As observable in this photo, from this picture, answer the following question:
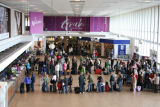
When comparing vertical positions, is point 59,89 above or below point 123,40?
below

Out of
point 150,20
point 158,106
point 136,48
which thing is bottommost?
point 158,106

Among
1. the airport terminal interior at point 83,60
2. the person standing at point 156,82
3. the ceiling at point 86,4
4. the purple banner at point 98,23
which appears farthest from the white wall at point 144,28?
the person standing at point 156,82

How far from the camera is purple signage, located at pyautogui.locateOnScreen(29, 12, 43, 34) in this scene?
834 inches

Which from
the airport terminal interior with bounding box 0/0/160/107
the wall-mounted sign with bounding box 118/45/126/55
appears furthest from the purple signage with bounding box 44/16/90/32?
the wall-mounted sign with bounding box 118/45/126/55

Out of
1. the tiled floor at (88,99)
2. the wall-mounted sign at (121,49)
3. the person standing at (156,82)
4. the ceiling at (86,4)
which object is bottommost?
the tiled floor at (88,99)

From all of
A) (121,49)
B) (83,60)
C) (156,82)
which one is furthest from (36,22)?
(156,82)

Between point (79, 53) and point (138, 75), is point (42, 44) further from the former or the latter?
point (138, 75)

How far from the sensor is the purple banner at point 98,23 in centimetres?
3431

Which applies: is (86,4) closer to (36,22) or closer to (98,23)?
(36,22)

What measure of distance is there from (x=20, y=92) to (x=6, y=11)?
6.10 metres

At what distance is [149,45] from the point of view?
2183 cm

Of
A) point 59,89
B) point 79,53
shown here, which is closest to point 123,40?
point 79,53

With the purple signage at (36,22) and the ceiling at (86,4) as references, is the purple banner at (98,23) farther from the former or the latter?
the ceiling at (86,4)

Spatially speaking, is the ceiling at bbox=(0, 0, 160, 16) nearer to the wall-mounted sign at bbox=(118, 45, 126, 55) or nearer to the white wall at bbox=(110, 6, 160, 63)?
the white wall at bbox=(110, 6, 160, 63)
